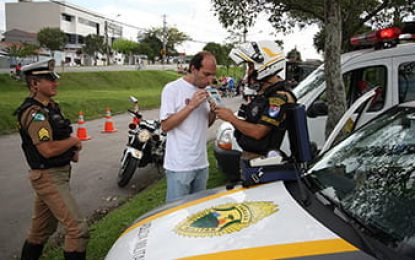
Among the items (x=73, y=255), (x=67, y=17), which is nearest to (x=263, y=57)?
(x=73, y=255)

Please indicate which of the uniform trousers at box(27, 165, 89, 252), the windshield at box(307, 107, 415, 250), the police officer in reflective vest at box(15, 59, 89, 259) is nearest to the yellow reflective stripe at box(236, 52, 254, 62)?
A: the windshield at box(307, 107, 415, 250)

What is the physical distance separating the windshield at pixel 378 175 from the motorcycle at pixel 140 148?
4.32 m

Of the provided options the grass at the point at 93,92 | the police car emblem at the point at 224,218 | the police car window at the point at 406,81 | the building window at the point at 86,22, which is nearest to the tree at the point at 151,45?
the building window at the point at 86,22

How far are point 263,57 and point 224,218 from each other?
1.48 m

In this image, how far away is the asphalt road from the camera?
4.89 meters

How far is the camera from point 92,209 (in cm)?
565

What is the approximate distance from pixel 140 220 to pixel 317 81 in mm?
4508

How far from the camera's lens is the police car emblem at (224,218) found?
77.9 inches

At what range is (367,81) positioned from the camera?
590cm

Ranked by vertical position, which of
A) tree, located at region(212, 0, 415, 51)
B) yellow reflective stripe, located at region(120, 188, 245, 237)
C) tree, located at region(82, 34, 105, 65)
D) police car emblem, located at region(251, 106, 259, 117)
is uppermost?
tree, located at region(82, 34, 105, 65)

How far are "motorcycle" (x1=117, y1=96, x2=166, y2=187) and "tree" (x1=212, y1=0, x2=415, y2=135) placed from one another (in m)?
2.75

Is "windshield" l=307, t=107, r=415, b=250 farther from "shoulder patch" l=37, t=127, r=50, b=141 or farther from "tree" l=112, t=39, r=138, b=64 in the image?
"tree" l=112, t=39, r=138, b=64

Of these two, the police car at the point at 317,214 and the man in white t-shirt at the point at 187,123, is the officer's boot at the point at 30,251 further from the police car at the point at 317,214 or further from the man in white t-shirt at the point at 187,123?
the police car at the point at 317,214

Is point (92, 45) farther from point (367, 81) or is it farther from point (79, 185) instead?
point (367, 81)
